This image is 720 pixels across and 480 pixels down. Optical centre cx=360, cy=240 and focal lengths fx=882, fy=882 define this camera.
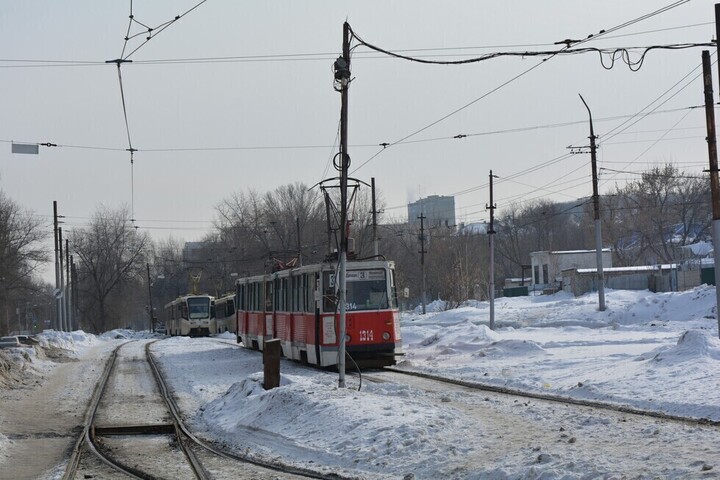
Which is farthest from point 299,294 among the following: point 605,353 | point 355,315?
point 605,353

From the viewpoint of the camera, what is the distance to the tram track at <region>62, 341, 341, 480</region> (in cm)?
1041

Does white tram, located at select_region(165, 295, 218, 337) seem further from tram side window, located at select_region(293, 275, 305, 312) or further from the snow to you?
tram side window, located at select_region(293, 275, 305, 312)

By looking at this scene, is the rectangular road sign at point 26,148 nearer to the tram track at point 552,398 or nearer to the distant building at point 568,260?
the tram track at point 552,398

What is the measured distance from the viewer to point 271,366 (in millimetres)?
16172

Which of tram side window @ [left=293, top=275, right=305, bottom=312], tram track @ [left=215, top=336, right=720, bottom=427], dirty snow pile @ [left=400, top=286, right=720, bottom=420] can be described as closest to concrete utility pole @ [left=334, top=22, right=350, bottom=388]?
tram track @ [left=215, top=336, right=720, bottom=427]

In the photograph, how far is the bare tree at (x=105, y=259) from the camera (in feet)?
297

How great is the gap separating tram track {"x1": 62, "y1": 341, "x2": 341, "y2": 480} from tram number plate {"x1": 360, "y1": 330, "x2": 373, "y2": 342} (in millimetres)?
5257

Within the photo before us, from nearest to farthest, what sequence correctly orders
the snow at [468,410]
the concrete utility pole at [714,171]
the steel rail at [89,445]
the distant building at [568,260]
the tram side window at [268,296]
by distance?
the snow at [468,410] < the steel rail at [89,445] < the concrete utility pole at [714,171] < the tram side window at [268,296] < the distant building at [568,260]

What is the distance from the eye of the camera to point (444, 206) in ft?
453

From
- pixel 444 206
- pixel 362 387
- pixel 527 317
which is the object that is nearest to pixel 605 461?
pixel 362 387

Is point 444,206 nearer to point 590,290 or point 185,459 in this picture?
point 590,290

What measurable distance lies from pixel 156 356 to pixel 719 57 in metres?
23.6

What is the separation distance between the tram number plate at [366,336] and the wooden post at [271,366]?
6596 mm

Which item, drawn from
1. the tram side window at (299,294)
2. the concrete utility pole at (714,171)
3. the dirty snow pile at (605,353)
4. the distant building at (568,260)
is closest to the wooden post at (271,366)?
the dirty snow pile at (605,353)
